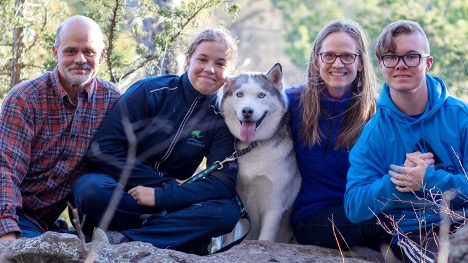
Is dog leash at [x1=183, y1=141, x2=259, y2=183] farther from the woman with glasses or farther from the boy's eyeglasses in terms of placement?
the boy's eyeglasses

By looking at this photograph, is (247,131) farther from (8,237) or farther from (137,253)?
(8,237)

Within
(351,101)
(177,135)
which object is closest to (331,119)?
(351,101)

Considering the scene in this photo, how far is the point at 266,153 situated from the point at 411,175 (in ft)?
4.95

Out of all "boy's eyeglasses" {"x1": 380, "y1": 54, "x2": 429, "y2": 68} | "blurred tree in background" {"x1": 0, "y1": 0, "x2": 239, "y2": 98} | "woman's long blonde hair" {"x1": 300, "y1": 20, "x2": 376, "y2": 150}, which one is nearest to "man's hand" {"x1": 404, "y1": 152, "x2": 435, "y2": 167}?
"boy's eyeglasses" {"x1": 380, "y1": 54, "x2": 429, "y2": 68}

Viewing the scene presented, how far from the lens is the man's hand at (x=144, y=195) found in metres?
5.04

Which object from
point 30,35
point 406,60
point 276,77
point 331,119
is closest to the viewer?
point 406,60

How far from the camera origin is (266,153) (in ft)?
18.3

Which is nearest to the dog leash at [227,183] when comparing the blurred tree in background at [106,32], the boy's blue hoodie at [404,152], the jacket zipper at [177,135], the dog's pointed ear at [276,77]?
the jacket zipper at [177,135]

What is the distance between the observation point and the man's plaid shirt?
16.1ft

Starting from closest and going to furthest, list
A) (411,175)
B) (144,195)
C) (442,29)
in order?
(411,175) → (144,195) → (442,29)

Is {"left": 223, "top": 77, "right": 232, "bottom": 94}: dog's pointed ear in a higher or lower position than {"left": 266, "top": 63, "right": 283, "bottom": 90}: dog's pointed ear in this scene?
lower

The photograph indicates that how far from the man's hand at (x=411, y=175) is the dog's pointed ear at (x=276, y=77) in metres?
1.58

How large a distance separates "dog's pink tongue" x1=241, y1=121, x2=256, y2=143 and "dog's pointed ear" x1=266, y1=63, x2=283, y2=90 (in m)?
0.41

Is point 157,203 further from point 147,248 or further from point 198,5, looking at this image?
point 198,5
